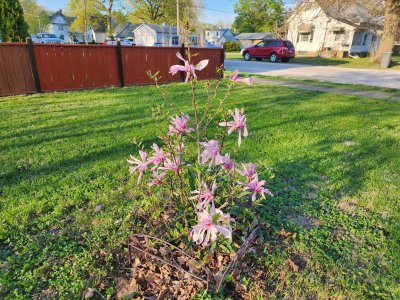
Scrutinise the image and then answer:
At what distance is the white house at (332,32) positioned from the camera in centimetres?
3000

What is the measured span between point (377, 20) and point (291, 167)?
29.4 meters

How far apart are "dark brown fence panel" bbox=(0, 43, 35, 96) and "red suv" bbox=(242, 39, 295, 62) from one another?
62.0 feet

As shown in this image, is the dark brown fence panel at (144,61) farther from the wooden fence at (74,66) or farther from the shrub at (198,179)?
the shrub at (198,179)

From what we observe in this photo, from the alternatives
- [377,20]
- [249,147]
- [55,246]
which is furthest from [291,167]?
[377,20]

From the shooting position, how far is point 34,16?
6050 cm

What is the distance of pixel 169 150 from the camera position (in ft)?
6.25

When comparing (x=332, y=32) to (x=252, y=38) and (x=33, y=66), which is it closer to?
(x=252, y=38)

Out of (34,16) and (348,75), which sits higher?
(34,16)

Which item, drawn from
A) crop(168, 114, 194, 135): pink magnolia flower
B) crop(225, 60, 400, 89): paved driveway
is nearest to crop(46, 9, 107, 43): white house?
crop(225, 60, 400, 89): paved driveway

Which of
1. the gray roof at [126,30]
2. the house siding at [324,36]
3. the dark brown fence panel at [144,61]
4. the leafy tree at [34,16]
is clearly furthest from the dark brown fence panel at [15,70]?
the leafy tree at [34,16]

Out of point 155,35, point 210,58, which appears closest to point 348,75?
point 210,58

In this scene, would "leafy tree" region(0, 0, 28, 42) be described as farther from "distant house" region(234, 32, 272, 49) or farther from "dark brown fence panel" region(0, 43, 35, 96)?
"distant house" region(234, 32, 272, 49)

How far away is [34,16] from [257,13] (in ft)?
150

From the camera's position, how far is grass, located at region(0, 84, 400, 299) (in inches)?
77.5
